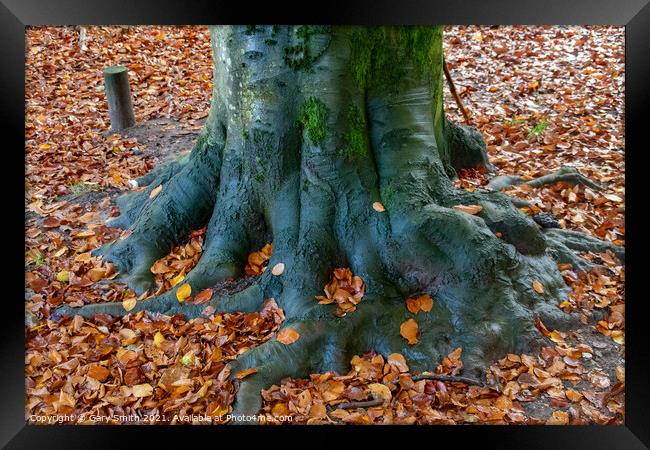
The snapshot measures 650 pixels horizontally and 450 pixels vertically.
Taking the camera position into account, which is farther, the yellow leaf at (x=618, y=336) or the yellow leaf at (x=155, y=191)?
the yellow leaf at (x=155, y=191)

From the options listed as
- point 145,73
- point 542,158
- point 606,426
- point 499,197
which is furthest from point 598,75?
point 145,73

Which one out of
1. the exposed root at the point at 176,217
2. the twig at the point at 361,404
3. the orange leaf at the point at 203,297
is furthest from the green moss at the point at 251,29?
the twig at the point at 361,404

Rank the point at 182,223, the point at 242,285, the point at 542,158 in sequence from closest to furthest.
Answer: the point at 242,285 < the point at 182,223 < the point at 542,158

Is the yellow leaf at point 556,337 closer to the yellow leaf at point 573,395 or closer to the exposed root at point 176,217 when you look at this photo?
the yellow leaf at point 573,395

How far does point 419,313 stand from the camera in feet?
10.1

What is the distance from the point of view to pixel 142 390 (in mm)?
2873

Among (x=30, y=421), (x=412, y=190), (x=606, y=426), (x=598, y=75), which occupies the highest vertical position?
(x=598, y=75)

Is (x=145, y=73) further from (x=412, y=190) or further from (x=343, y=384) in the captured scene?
(x=343, y=384)

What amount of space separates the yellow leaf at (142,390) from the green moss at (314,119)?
1632 mm

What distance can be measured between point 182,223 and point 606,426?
2804 mm

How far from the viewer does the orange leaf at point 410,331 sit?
2986mm

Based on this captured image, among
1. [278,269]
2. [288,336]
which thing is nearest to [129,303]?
[278,269]

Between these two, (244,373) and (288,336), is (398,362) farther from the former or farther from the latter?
(244,373)

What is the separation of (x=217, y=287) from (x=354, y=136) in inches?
50.2
